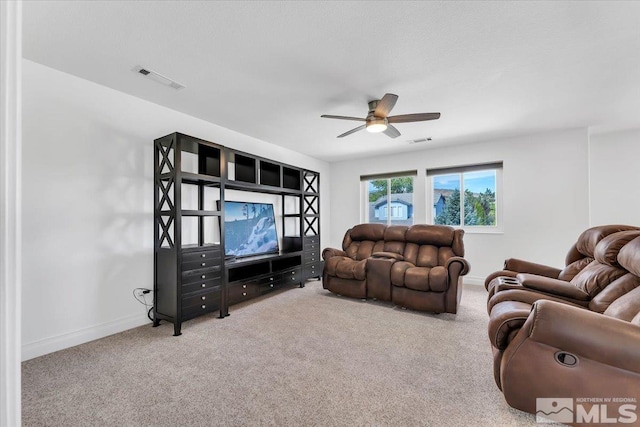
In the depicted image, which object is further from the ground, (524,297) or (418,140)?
(418,140)

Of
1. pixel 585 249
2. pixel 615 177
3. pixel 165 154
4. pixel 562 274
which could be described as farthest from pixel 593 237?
pixel 165 154

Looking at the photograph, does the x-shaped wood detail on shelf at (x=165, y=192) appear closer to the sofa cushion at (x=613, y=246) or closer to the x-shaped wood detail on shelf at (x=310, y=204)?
A: the x-shaped wood detail on shelf at (x=310, y=204)

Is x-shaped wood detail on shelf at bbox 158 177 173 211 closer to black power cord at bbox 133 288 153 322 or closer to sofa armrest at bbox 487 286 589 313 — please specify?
black power cord at bbox 133 288 153 322

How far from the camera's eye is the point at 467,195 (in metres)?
5.07

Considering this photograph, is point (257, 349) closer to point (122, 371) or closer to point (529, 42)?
point (122, 371)

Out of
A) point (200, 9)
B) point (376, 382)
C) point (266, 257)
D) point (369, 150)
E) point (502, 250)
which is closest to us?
point (200, 9)

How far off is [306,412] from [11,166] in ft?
5.82

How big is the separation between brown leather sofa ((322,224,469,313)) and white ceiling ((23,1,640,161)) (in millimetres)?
1751

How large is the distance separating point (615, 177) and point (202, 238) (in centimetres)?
607

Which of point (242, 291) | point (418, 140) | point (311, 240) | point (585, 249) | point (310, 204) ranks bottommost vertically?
point (242, 291)

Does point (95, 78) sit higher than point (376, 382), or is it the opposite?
point (95, 78)

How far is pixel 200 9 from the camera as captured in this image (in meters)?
1.81

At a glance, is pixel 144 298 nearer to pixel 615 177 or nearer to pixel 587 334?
pixel 587 334

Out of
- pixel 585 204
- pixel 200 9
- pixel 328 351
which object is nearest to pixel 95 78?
pixel 200 9
